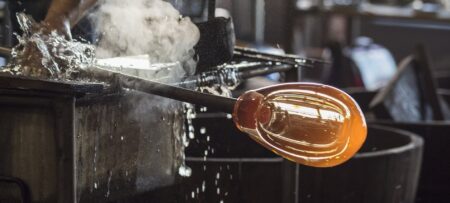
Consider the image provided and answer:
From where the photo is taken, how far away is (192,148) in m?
3.18

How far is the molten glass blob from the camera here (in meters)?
1.57

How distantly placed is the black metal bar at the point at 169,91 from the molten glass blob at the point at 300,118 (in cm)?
5

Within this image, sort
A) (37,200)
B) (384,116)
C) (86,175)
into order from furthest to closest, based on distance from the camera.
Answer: (384,116) → (86,175) → (37,200)

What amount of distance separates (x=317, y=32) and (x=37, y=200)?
40.8ft

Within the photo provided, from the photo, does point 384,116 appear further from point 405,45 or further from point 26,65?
point 405,45

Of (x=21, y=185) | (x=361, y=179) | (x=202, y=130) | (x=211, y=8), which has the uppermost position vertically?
(x=211, y=8)

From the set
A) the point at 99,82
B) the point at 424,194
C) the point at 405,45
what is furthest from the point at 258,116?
the point at 405,45

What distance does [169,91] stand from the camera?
1.72 m

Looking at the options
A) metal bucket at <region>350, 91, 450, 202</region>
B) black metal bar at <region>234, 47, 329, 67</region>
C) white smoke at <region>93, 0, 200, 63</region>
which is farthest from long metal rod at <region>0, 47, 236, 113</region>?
metal bucket at <region>350, 91, 450, 202</region>

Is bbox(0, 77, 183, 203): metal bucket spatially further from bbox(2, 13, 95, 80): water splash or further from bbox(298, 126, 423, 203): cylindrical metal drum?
bbox(298, 126, 423, 203): cylindrical metal drum

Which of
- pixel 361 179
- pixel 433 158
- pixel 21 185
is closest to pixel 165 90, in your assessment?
pixel 21 185

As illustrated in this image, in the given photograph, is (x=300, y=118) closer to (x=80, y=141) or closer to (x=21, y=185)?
(x=80, y=141)

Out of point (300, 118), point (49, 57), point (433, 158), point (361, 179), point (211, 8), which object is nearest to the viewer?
point (300, 118)

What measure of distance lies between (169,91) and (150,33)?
24.2 inches
